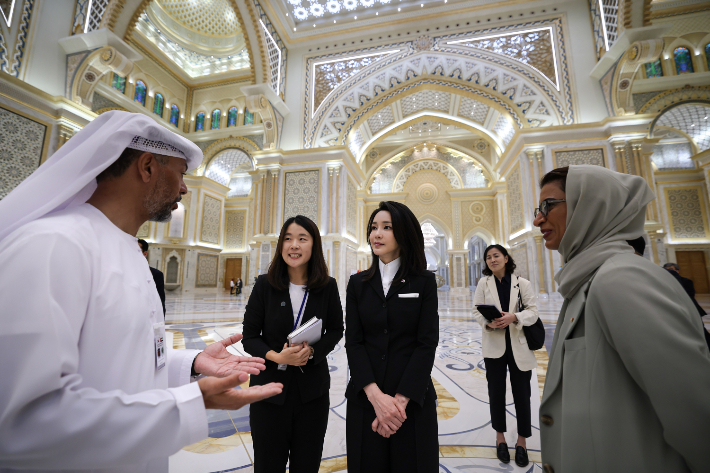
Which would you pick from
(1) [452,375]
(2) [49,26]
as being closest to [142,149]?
(1) [452,375]

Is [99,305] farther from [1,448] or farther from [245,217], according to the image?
[245,217]

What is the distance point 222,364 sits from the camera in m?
0.98

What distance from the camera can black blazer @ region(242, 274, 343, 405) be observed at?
1.28m

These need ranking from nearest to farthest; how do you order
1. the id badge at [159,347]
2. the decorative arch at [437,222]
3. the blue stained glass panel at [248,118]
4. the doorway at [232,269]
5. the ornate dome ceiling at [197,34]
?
1. the id badge at [159,347]
2. the ornate dome ceiling at [197,34]
3. the blue stained glass panel at [248,118]
4. the decorative arch at [437,222]
5. the doorway at [232,269]

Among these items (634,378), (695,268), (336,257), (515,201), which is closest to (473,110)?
(515,201)

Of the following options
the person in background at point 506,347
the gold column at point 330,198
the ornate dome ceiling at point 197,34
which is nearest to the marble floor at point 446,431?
the person in background at point 506,347

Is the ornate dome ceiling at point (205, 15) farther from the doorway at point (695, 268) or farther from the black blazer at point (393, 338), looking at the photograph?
the doorway at point (695, 268)

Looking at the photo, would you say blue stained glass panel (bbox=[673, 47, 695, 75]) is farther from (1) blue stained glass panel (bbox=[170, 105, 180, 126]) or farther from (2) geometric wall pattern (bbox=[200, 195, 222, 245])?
(1) blue stained glass panel (bbox=[170, 105, 180, 126])

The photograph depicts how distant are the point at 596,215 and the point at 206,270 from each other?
588 inches

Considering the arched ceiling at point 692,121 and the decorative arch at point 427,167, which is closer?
the arched ceiling at point 692,121

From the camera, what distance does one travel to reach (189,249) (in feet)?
43.5

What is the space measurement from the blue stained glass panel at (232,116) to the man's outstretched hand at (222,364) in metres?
13.9

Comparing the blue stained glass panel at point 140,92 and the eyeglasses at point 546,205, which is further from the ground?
the blue stained glass panel at point 140,92

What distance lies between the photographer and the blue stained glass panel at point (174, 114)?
42.5 feet
